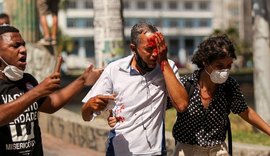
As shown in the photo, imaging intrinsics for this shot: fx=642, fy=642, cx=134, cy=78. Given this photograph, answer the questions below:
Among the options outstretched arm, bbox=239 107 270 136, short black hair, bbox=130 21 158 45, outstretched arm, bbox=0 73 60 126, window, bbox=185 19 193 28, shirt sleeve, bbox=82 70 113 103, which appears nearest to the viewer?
outstretched arm, bbox=0 73 60 126

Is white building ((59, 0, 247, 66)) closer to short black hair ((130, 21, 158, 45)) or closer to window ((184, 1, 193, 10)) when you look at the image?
window ((184, 1, 193, 10))

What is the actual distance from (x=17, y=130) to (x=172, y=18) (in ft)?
283

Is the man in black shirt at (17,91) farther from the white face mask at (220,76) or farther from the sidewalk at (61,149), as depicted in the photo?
the sidewalk at (61,149)

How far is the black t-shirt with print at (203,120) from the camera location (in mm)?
4223

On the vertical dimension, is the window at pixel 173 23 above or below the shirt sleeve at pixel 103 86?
below

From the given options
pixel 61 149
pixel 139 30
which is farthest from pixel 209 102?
pixel 61 149

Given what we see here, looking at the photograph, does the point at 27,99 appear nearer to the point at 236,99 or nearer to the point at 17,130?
the point at 17,130

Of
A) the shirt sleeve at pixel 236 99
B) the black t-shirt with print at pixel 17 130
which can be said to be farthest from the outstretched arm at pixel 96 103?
the shirt sleeve at pixel 236 99

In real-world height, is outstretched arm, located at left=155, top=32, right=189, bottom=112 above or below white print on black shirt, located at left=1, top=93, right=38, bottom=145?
above

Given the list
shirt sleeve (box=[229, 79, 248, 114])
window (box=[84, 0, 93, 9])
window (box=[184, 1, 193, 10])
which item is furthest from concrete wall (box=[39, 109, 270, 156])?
window (box=[184, 1, 193, 10])

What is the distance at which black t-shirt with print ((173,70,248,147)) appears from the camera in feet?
13.9

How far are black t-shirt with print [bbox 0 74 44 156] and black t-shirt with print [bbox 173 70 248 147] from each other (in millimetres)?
1007

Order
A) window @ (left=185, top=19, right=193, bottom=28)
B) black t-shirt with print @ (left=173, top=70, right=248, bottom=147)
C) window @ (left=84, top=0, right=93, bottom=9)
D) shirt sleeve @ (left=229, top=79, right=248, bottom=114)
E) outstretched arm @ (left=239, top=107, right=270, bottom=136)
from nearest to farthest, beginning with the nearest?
black t-shirt with print @ (left=173, top=70, right=248, bottom=147) < shirt sleeve @ (left=229, top=79, right=248, bottom=114) < outstretched arm @ (left=239, top=107, right=270, bottom=136) < window @ (left=84, top=0, right=93, bottom=9) < window @ (left=185, top=19, right=193, bottom=28)

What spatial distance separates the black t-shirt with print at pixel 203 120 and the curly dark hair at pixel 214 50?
0.49ft
